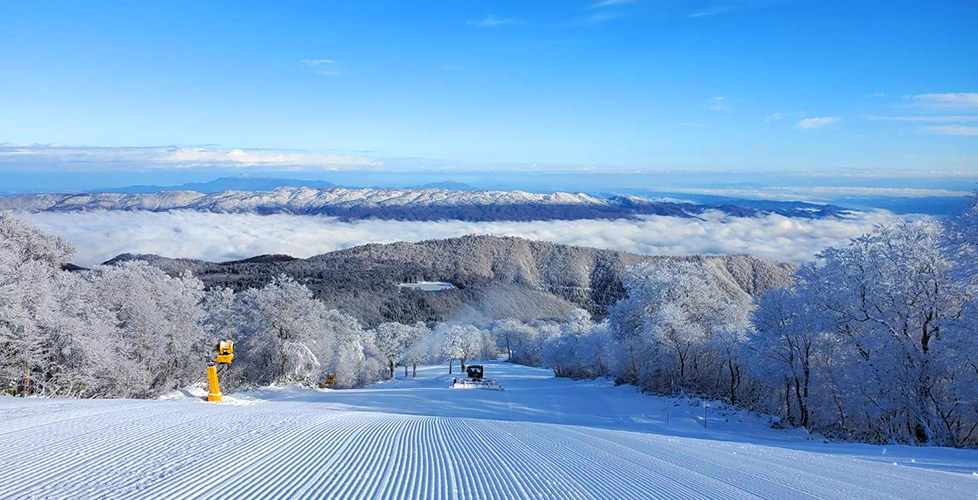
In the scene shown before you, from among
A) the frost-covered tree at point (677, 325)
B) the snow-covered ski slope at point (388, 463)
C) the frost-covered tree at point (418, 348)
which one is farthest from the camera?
the frost-covered tree at point (418, 348)

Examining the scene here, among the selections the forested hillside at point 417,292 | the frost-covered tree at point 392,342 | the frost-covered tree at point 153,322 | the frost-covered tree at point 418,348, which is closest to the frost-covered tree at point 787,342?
the frost-covered tree at point 153,322

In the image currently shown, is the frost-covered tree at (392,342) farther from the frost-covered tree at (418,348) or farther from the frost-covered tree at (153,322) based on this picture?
the frost-covered tree at (153,322)

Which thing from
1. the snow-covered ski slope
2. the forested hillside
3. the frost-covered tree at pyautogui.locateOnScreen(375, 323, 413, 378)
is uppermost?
the snow-covered ski slope

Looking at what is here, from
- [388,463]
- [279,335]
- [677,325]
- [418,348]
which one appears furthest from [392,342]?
[388,463]

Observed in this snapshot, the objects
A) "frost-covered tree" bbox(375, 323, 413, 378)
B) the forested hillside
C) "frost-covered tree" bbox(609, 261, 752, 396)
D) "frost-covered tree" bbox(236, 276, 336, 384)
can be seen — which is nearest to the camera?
"frost-covered tree" bbox(609, 261, 752, 396)

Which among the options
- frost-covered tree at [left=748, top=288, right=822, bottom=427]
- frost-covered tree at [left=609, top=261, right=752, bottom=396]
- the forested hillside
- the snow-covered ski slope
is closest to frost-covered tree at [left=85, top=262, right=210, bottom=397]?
the snow-covered ski slope

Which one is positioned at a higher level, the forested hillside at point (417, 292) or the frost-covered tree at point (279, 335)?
the frost-covered tree at point (279, 335)

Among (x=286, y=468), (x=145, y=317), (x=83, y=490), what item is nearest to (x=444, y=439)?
(x=286, y=468)

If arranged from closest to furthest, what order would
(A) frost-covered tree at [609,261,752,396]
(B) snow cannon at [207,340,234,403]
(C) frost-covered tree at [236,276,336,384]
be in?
(B) snow cannon at [207,340,234,403] → (A) frost-covered tree at [609,261,752,396] → (C) frost-covered tree at [236,276,336,384]

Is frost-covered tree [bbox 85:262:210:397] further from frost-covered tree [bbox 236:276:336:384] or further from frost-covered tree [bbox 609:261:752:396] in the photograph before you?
frost-covered tree [bbox 609:261:752:396]
